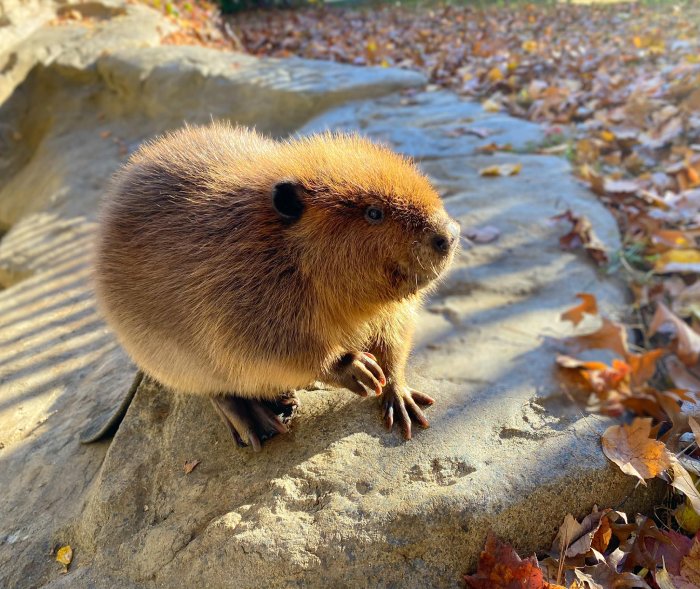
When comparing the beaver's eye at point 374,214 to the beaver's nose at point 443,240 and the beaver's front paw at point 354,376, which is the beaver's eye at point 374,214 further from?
the beaver's front paw at point 354,376

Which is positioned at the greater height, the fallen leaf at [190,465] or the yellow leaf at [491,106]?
the fallen leaf at [190,465]

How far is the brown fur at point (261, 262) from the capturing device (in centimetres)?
221

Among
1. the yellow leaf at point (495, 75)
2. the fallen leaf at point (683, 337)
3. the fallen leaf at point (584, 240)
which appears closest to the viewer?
the fallen leaf at point (683, 337)

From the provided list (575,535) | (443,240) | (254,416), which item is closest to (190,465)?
(254,416)

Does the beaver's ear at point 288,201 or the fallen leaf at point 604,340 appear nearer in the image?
the beaver's ear at point 288,201

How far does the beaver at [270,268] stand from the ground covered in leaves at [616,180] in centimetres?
87

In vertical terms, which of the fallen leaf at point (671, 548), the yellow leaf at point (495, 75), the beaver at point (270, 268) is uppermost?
the beaver at point (270, 268)

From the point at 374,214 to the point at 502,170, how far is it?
3448mm

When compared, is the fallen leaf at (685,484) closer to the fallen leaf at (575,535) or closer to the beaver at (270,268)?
the fallen leaf at (575,535)

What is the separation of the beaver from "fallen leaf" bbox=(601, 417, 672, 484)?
0.76 metres

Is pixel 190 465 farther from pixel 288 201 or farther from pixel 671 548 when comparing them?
pixel 671 548

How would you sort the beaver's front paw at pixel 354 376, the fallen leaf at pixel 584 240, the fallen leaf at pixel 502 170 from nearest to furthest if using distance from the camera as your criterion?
the beaver's front paw at pixel 354 376 < the fallen leaf at pixel 584 240 < the fallen leaf at pixel 502 170

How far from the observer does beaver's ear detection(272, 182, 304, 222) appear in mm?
2254

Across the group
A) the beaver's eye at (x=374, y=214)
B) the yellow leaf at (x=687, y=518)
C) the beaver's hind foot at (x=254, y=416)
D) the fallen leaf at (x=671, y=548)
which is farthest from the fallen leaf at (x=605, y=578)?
the beaver's eye at (x=374, y=214)
